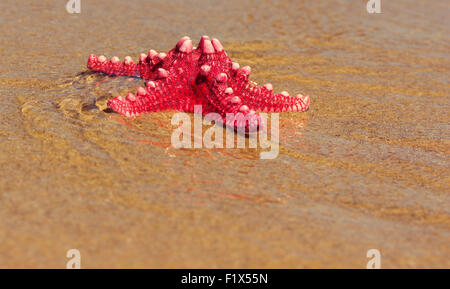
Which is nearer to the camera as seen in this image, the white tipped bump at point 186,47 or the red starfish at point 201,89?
the red starfish at point 201,89

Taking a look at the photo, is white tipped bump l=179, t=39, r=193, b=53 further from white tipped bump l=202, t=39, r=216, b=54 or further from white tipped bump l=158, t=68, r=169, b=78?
white tipped bump l=158, t=68, r=169, b=78

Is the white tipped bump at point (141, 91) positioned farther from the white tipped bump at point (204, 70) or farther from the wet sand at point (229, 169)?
the white tipped bump at point (204, 70)

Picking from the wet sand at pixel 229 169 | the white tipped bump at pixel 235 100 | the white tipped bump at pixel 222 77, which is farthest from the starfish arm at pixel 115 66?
the white tipped bump at pixel 235 100

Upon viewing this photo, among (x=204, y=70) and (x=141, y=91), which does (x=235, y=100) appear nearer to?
(x=204, y=70)

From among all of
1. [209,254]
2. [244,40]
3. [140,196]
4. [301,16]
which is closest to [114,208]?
[140,196]

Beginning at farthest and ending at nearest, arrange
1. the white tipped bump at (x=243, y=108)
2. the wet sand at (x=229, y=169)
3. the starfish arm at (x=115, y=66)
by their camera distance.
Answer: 1. the starfish arm at (x=115, y=66)
2. the white tipped bump at (x=243, y=108)
3. the wet sand at (x=229, y=169)

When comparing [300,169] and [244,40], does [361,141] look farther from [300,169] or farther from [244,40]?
[244,40]

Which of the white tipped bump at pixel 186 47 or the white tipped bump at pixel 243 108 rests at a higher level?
the white tipped bump at pixel 186 47

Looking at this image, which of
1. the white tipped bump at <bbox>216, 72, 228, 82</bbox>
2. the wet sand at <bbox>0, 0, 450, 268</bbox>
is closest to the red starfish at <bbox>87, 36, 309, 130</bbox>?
the white tipped bump at <bbox>216, 72, 228, 82</bbox>
